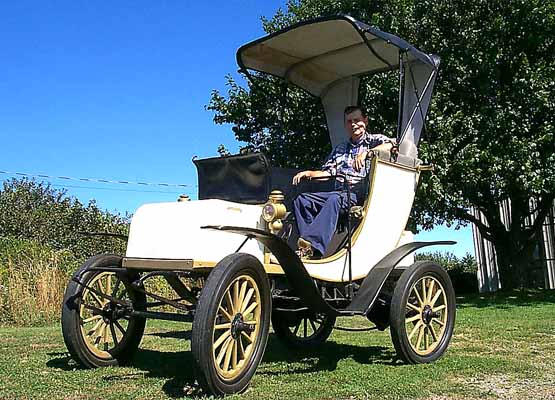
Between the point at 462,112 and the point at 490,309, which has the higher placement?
the point at 462,112

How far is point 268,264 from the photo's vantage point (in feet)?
16.5

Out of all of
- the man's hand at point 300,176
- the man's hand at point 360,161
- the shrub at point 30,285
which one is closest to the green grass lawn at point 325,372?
the man's hand at point 300,176

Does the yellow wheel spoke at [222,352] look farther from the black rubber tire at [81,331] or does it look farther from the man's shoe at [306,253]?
the man's shoe at [306,253]

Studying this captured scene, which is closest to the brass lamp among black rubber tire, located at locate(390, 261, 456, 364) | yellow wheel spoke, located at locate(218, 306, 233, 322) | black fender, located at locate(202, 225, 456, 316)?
black fender, located at locate(202, 225, 456, 316)

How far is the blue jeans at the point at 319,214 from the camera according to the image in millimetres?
5609

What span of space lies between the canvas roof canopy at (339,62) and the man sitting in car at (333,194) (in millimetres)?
419

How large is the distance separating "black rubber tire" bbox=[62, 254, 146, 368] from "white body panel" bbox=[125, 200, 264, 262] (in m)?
0.40

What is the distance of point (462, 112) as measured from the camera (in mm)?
14172

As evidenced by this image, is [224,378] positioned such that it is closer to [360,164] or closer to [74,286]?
[74,286]

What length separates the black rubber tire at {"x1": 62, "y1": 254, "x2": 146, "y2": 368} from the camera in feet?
16.7

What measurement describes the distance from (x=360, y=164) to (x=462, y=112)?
8695 mm

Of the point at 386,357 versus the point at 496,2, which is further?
the point at 496,2

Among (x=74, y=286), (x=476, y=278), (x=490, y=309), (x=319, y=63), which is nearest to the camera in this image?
(x=74, y=286)

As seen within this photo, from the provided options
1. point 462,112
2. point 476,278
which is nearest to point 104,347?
point 462,112
